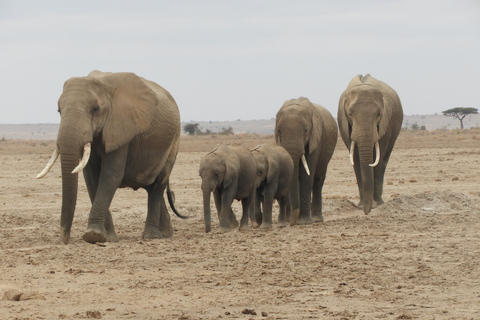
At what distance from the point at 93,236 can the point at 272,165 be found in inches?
126

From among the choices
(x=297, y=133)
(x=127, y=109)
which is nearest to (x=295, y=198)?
(x=297, y=133)

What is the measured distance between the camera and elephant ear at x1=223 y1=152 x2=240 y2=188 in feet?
40.3

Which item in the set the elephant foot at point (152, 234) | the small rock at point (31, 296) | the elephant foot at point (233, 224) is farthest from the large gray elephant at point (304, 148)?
the small rock at point (31, 296)

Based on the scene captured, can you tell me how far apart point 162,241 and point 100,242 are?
833 mm

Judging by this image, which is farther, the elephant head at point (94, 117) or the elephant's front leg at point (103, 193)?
the elephant's front leg at point (103, 193)

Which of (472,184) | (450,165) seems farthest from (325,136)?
(450,165)

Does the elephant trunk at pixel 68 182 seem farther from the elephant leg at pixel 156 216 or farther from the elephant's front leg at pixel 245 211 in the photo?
the elephant's front leg at pixel 245 211

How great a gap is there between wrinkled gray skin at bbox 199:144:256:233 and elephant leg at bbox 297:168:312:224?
4.24 ft

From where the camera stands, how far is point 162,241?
448 inches

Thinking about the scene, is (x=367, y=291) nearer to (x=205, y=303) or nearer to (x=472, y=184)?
(x=205, y=303)

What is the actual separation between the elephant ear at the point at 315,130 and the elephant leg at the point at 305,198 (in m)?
0.43

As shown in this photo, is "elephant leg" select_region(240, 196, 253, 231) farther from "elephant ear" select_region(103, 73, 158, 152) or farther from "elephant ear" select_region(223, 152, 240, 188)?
"elephant ear" select_region(103, 73, 158, 152)

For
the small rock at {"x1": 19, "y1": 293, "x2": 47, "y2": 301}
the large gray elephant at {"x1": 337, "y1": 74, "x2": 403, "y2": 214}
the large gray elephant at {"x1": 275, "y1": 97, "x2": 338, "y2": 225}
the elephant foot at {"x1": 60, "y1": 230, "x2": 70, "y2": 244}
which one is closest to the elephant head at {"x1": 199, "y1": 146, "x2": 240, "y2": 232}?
the large gray elephant at {"x1": 275, "y1": 97, "x2": 338, "y2": 225}

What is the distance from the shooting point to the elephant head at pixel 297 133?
44.7 feet
